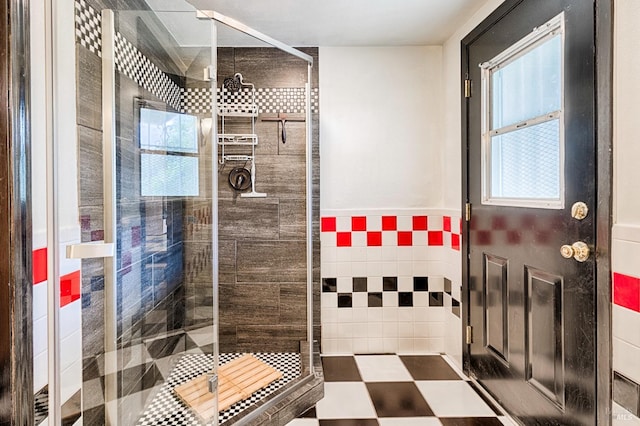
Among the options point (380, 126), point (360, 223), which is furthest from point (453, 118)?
point (360, 223)

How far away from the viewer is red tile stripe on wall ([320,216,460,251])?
2531 mm

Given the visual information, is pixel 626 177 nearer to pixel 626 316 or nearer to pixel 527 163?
pixel 626 316

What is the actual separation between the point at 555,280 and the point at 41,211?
180 centimetres

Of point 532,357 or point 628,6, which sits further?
point 532,357

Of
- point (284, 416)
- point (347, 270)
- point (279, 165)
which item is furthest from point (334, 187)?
point (284, 416)

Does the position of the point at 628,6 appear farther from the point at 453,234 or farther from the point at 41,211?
the point at 41,211

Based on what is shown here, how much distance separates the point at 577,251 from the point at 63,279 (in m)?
1.72

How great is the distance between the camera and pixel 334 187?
8.31 feet

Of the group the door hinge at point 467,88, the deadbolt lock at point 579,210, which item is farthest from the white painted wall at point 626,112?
the door hinge at point 467,88

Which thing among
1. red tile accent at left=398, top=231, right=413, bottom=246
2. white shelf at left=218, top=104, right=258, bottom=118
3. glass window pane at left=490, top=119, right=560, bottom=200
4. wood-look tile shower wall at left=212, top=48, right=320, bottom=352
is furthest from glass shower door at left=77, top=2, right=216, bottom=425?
glass window pane at left=490, top=119, right=560, bottom=200

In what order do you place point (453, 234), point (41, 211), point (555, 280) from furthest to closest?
point (453, 234) → point (555, 280) → point (41, 211)

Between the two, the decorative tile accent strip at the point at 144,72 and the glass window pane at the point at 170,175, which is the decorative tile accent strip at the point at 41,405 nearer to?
the glass window pane at the point at 170,175

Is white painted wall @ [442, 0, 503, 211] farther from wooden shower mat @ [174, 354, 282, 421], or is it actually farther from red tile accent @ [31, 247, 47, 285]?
red tile accent @ [31, 247, 47, 285]

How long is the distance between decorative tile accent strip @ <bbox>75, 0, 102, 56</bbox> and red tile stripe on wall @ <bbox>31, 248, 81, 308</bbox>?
702 millimetres
